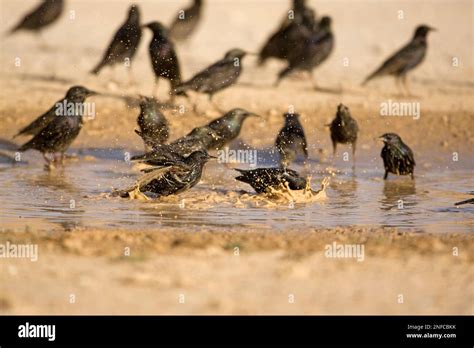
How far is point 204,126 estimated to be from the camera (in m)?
13.6

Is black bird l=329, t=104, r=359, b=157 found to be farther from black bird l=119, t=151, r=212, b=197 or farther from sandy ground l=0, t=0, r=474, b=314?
black bird l=119, t=151, r=212, b=197

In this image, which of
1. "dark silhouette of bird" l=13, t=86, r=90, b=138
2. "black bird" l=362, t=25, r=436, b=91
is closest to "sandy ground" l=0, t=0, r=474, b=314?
"black bird" l=362, t=25, r=436, b=91

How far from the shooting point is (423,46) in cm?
1812

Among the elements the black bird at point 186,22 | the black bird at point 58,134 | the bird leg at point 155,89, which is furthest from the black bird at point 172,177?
the black bird at point 186,22

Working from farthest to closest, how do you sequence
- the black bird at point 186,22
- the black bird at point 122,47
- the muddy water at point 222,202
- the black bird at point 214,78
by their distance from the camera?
1. the black bird at point 186,22
2. the black bird at point 122,47
3. the black bird at point 214,78
4. the muddy water at point 222,202

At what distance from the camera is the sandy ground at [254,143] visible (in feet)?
25.3

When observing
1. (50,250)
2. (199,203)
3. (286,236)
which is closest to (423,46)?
(199,203)

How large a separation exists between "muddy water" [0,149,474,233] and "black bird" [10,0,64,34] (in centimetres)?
634

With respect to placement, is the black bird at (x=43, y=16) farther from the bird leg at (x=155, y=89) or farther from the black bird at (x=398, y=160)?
the black bird at (x=398, y=160)

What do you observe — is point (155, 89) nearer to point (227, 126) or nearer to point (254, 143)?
point (254, 143)

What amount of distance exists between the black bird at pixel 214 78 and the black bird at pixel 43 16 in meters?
4.75

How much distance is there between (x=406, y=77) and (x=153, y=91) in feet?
13.0

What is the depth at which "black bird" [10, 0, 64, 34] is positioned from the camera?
1995 centimetres
